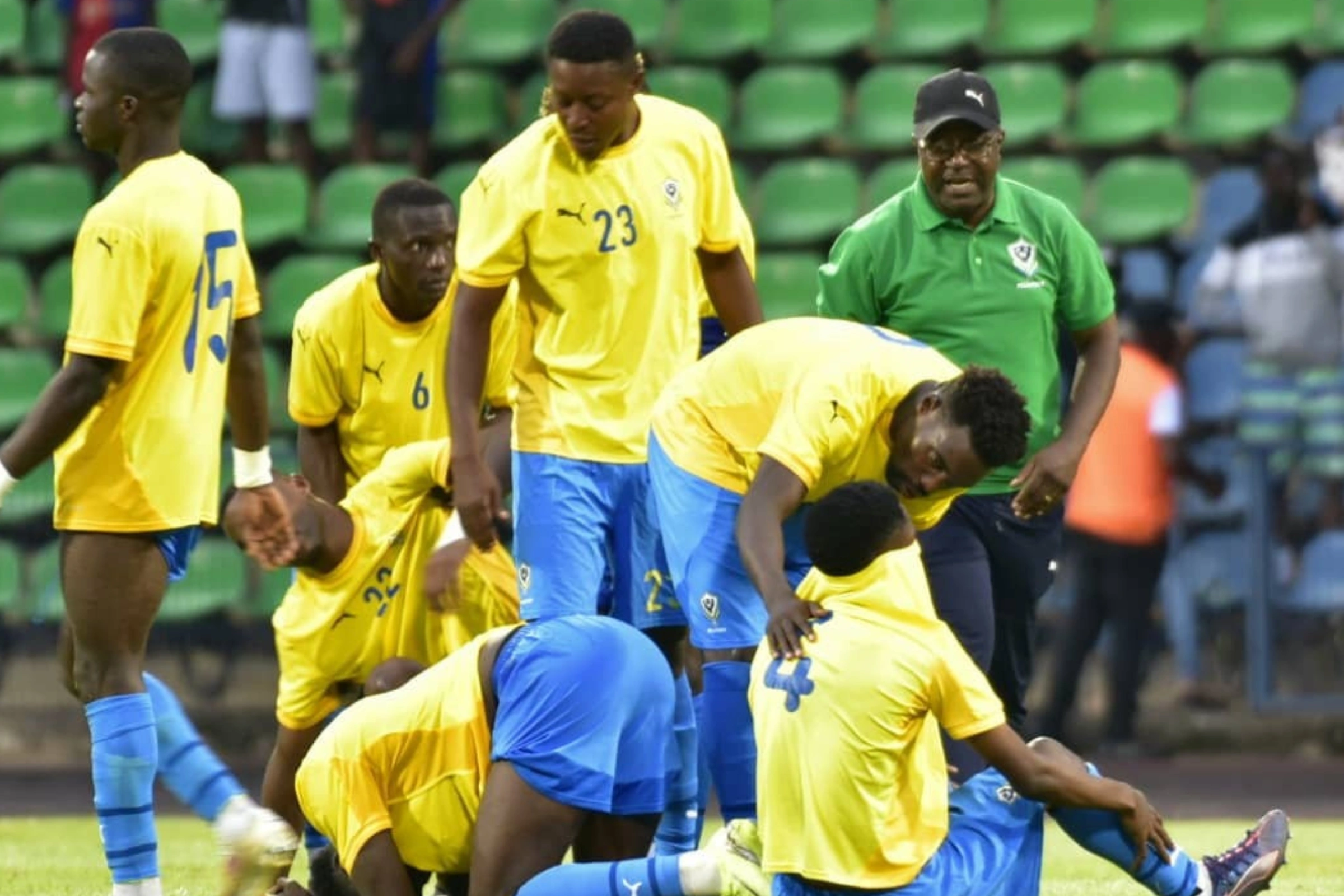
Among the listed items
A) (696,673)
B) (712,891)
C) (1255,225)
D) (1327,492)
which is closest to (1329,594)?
(1327,492)

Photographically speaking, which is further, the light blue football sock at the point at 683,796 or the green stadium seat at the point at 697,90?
the green stadium seat at the point at 697,90

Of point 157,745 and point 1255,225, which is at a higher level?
point 1255,225

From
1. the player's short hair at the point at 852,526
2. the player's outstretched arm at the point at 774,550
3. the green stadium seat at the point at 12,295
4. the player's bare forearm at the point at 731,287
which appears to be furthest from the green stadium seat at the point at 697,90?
the player's short hair at the point at 852,526

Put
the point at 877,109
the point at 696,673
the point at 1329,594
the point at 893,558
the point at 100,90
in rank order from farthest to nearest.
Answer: the point at 877,109, the point at 1329,594, the point at 696,673, the point at 100,90, the point at 893,558

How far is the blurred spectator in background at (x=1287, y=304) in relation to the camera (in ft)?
38.3

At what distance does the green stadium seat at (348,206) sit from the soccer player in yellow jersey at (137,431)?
243 inches

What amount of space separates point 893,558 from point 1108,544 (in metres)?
5.91

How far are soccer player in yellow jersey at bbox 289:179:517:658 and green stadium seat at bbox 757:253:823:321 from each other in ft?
16.0

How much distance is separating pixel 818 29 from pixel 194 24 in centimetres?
319

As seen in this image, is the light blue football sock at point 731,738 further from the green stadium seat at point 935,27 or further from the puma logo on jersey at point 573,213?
the green stadium seat at point 935,27

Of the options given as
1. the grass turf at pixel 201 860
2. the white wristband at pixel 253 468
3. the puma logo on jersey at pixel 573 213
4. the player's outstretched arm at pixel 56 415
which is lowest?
the grass turf at pixel 201 860

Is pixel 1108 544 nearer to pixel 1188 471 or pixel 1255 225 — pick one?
pixel 1188 471

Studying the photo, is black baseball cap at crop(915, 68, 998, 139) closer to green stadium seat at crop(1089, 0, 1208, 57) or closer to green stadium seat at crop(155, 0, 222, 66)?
green stadium seat at crop(1089, 0, 1208, 57)

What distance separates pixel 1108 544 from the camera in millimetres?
11211
